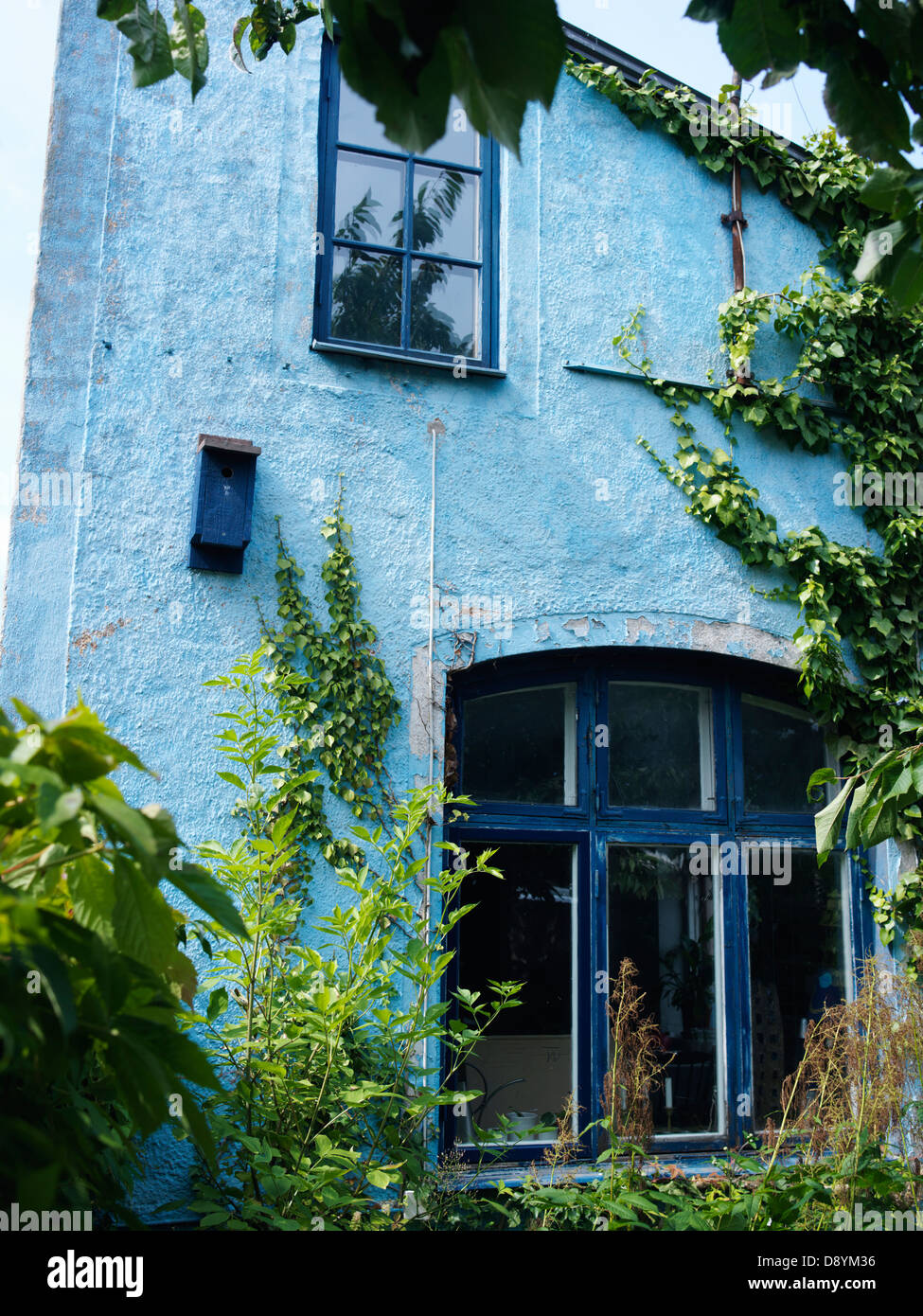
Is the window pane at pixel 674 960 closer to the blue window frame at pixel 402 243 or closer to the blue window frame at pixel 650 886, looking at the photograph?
the blue window frame at pixel 650 886

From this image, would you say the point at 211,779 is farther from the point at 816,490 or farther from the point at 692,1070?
the point at 816,490

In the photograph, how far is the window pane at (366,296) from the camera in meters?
4.62

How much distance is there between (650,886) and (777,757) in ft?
3.01

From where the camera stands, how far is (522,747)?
4570mm

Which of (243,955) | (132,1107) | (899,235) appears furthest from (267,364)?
(132,1107)

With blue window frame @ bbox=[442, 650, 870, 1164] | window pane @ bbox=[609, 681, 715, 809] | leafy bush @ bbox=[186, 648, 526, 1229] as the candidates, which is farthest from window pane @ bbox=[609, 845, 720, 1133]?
leafy bush @ bbox=[186, 648, 526, 1229]

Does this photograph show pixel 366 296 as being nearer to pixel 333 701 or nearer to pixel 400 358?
pixel 400 358

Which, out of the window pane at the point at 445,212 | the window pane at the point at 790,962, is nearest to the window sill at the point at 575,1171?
the window pane at the point at 790,962

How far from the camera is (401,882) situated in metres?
3.35

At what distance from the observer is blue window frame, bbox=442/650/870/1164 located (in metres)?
4.36

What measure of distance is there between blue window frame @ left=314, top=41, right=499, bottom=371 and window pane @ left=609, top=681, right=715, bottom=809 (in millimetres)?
1630

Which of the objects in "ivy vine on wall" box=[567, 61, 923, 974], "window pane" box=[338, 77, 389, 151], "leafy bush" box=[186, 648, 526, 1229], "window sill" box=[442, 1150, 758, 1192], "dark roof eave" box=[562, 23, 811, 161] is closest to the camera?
"leafy bush" box=[186, 648, 526, 1229]

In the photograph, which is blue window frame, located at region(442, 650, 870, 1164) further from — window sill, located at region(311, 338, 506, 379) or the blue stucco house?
window sill, located at region(311, 338, 506, 379)
